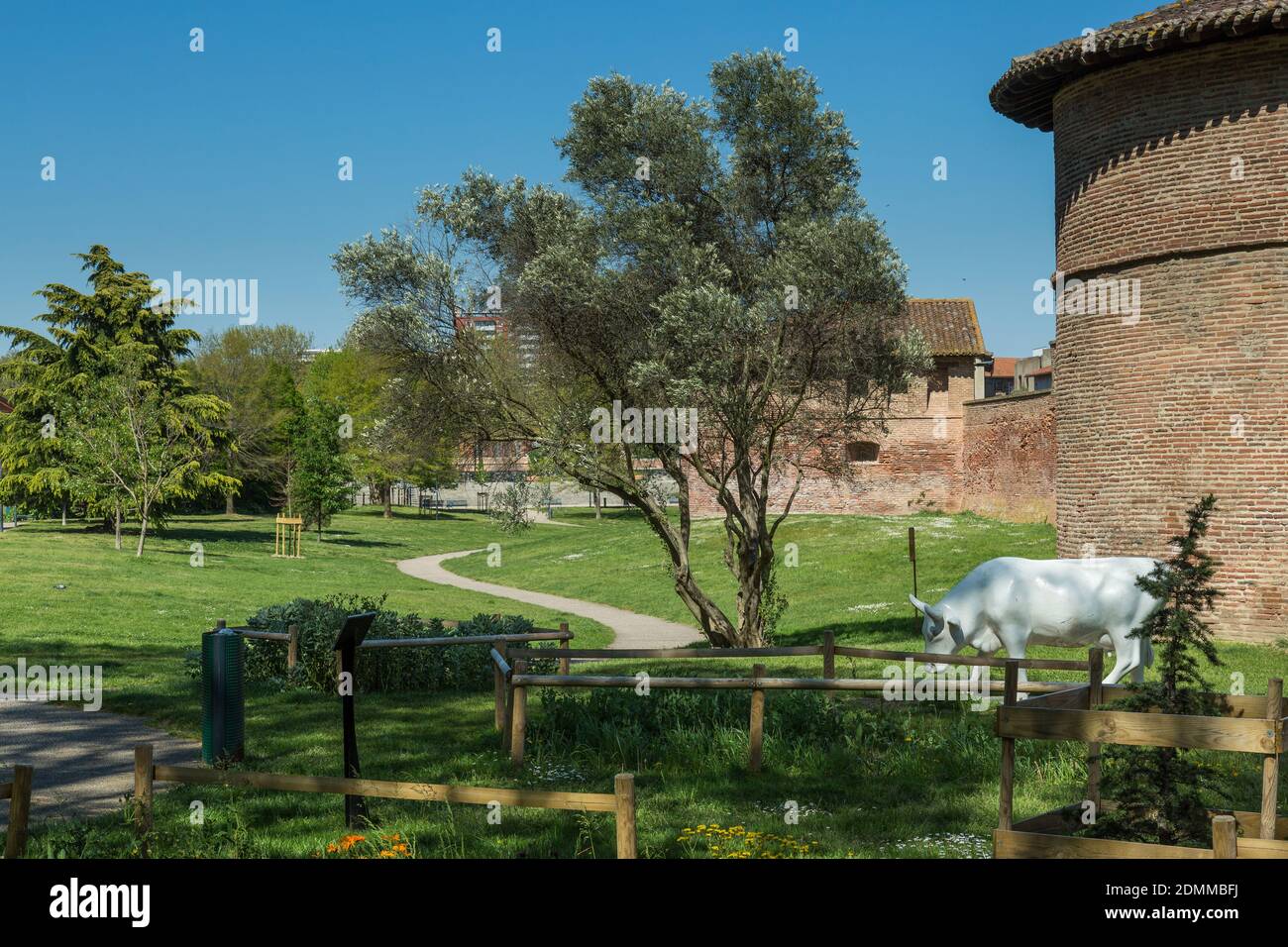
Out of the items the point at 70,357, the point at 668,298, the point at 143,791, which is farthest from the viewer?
the point at 70,357

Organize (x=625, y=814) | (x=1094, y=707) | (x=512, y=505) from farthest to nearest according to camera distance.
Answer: (x=512, y=505) → (x=1094, y=707) → (x=625, y=814)

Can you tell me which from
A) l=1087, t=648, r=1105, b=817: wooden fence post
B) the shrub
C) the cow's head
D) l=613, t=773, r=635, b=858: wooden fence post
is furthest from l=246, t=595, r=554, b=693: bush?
l=613, t=773, r=635, b=858: wooden fence post

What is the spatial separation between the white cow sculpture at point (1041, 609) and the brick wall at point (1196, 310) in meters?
6.00

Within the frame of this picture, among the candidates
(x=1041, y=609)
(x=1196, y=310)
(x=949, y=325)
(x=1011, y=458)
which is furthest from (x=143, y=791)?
(x=949, y=325)

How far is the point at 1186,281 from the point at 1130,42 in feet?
13.7

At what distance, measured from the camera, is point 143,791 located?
7.43 metres

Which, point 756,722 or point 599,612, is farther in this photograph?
point 599,612

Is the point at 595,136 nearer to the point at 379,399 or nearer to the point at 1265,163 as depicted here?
the point at 379,399

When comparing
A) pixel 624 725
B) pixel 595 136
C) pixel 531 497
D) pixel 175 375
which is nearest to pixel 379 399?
pixel 531 497

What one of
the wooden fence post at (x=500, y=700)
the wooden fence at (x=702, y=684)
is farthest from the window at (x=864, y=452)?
the wooden fence post at (x=500, y=700)

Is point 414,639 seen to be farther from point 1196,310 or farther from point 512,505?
point 1196,310

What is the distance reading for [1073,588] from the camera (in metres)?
14.7

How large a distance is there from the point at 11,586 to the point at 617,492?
14.7 m

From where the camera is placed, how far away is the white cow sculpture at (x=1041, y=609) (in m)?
14.3
